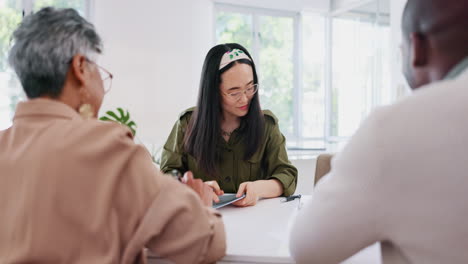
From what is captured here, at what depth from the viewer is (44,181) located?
0.81 metres

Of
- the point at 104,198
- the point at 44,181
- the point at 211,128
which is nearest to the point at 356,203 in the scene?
the point at 104,198

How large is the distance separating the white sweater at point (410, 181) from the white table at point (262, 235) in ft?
0.74

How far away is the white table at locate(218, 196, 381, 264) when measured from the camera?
3.45 feet

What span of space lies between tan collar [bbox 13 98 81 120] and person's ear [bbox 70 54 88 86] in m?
Answer: 0.07

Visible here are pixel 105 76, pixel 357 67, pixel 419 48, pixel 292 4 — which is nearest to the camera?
pixel 419 48

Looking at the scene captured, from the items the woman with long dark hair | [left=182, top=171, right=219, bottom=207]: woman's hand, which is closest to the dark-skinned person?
[left=182, top=171, right=219, bottom=207]: woman's hand

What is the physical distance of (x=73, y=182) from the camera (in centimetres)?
81

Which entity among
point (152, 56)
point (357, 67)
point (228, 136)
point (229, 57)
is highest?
point (152, 56)

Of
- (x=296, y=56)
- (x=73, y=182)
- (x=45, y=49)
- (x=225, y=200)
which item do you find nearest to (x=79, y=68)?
(x=45, y=49)

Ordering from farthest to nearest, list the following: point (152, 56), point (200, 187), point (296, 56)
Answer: point (296, 56) < point (152, 56) < point (200, 187)

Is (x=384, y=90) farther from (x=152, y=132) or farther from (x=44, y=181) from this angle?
(x=44, y=181)

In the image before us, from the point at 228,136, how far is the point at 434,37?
1.44 m

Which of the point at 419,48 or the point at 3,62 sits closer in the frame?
the point at 419,48

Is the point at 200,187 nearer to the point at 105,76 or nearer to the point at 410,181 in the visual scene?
the point at 105,76
